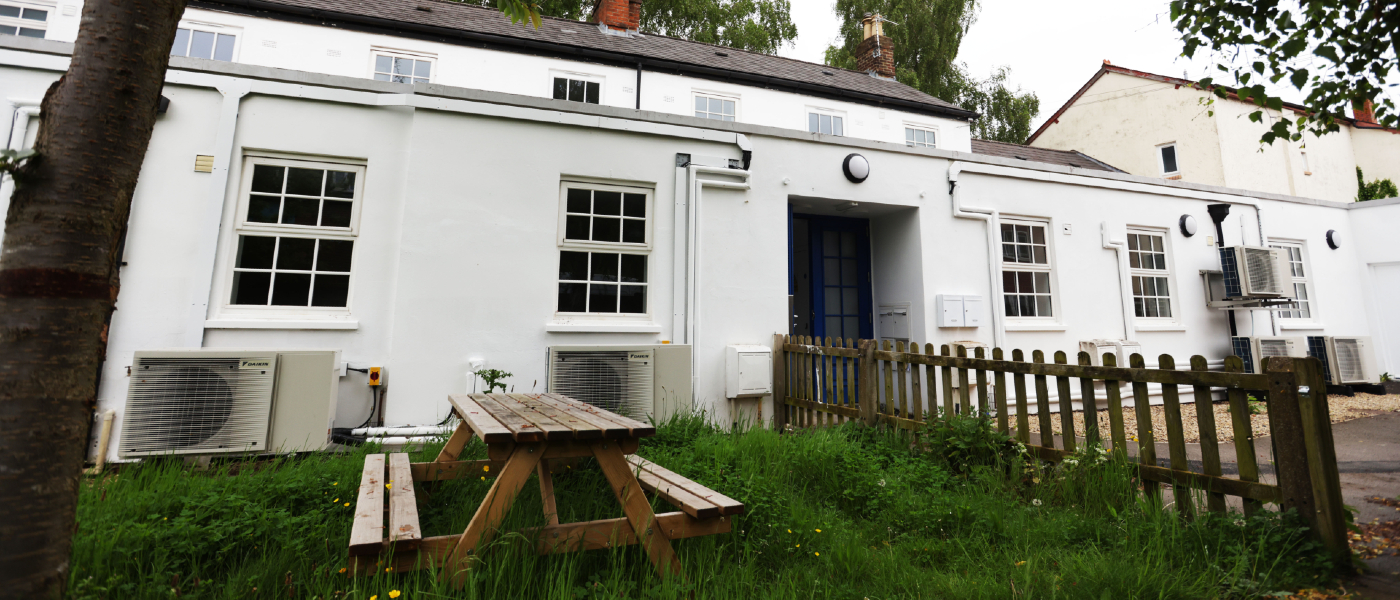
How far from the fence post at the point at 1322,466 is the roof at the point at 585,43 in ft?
37.1

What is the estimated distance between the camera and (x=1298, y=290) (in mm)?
8961

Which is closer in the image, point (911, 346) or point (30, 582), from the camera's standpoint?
point (30, 582)

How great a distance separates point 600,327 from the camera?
5.25m

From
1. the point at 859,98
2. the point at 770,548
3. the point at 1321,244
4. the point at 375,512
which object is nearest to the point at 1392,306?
the point at 1321,244

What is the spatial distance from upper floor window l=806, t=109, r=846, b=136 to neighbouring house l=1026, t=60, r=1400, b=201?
26.1 ft

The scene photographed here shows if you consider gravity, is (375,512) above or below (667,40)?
below

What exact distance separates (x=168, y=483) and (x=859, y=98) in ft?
45.1

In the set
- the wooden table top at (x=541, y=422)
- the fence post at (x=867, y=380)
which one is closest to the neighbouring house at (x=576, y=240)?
the fence post at (x=867, y=380)

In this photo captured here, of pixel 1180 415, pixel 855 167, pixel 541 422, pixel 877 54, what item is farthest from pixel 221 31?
pixel 877 54

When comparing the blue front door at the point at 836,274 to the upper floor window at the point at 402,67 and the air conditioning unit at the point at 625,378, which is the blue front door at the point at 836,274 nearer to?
the air conditioning unit at the point at 625,378

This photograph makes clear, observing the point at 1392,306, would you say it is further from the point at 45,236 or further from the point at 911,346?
the point at 45,236

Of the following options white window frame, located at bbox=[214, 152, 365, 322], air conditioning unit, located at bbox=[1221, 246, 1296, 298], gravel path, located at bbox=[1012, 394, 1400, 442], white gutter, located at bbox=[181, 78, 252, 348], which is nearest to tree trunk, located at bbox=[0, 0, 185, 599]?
white window frame, located at bbox=[214, 152, 365, 322]

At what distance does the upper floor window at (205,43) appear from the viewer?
32.7 feet

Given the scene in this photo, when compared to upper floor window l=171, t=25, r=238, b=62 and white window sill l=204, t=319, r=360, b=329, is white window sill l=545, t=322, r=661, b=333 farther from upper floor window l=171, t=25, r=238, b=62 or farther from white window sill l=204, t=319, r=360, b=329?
upper floor window l=171, t=25, r=238, b=62
